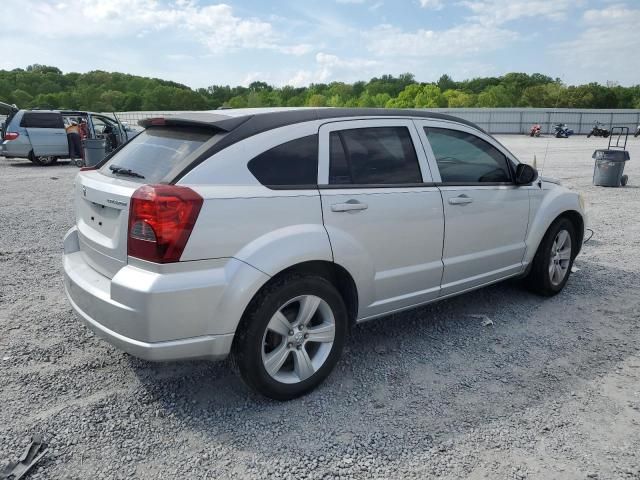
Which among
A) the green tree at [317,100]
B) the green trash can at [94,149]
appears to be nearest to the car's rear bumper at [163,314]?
the green trash can at [94,149]

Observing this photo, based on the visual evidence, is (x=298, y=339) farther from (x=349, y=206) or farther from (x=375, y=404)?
(x=349, y=206)

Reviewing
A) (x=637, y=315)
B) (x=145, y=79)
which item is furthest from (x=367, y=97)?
(x=637, y=315)

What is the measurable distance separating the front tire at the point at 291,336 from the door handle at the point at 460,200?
126 centimetres

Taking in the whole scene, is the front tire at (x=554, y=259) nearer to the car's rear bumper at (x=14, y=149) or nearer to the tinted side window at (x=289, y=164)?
the tinted side window at (x=289, y=164)

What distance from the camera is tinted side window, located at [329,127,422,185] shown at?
3303 mm

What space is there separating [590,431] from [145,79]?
101m

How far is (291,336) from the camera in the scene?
3080mm

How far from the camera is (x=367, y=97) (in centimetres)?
11262

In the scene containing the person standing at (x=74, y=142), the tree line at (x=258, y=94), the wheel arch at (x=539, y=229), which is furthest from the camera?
the tree line at (x=258, y=94)

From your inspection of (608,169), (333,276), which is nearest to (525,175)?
(333,276)

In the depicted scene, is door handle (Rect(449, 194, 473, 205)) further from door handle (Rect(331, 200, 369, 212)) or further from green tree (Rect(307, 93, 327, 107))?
green tree (Rect(307, 93, 327, 107))

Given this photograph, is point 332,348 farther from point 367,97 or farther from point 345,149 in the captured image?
point 367,97

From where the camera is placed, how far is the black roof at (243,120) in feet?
9.46

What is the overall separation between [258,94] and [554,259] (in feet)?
368
